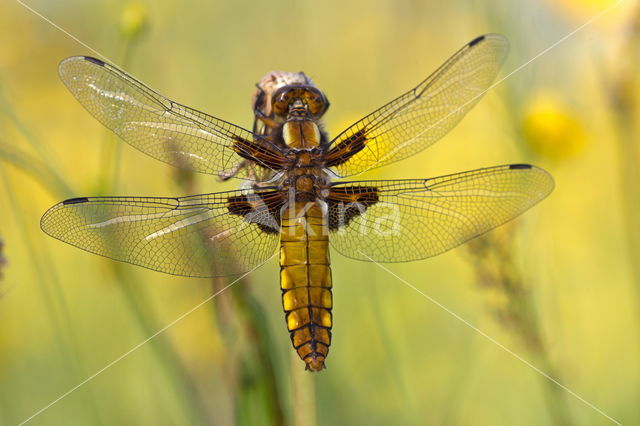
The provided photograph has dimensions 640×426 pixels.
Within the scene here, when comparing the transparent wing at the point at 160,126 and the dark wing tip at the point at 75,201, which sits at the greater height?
the transparent wing at the point at 160,126

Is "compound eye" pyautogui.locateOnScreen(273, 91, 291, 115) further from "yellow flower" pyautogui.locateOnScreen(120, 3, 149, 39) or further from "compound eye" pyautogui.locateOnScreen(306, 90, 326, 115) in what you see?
"yellow flower" pyautogui.locateOnScreen(120, 3, 149, 39)

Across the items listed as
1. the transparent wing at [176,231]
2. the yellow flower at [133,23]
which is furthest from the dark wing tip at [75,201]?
the yellow flower at [133,23]

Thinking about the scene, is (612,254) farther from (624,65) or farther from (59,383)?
(59,383)

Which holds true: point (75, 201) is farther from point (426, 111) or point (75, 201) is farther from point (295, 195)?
point (426, 111)

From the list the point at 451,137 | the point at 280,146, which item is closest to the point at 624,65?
the point at 280,146

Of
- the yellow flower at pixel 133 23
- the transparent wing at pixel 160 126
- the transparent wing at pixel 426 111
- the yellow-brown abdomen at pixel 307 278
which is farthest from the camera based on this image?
the yellow flower at pixel 133 23

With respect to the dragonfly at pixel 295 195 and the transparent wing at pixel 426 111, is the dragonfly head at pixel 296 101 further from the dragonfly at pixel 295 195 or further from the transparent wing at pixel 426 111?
the transparent wing at pixel 426 111

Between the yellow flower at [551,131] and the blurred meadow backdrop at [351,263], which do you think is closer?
the blurred meadow backdrop at [351,263]
